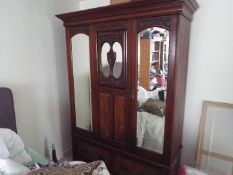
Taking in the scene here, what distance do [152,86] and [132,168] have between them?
0.83m

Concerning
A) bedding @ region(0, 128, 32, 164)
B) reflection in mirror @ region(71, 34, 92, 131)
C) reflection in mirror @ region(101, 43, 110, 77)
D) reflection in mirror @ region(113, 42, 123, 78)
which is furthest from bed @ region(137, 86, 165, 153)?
bedding @ region(0, 128, 32, 164)

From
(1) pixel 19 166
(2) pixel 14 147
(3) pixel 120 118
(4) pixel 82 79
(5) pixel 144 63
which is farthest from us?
(4) pixel 82 79

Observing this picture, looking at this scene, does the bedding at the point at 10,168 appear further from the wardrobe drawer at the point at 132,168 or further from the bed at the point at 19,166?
the wardrobe drawer at the point at 132,168

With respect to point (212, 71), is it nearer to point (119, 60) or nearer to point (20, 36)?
point (119, 60)

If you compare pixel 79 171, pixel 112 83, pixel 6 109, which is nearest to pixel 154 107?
pixel 112 83

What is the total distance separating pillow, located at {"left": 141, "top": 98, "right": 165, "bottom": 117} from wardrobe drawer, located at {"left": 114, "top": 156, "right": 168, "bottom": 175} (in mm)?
491

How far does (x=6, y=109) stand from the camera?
1545 millimetres

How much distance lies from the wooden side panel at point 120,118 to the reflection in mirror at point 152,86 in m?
0.13

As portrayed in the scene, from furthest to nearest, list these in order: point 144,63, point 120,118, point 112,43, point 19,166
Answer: point 120,118 → point 112,43 → point 144,63 → point 19,166

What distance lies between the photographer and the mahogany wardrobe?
1373 mm

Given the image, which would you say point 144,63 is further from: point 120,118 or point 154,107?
point 120,118

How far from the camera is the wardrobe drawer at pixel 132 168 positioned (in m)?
1.60

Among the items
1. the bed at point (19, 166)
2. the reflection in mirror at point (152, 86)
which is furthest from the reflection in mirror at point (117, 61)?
the bed at point (19, 166)

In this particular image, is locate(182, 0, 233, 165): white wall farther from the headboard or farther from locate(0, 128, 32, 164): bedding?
the headboard
